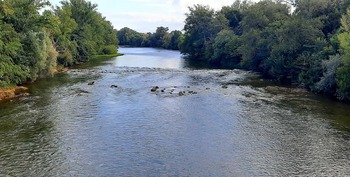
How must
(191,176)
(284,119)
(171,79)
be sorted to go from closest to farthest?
(191,176), (284,119), (171,79)

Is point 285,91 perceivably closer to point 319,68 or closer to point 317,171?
point 319,68

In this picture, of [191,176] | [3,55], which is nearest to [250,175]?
[191,176]

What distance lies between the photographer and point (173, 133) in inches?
1051

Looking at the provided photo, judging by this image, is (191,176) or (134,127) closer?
(191,176)

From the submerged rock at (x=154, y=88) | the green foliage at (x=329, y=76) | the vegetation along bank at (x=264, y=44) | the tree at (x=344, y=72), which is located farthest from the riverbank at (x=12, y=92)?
the tree at (x=344, y=72)

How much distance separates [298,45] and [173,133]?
32.7 metres

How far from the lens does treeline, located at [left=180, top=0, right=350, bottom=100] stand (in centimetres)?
4078

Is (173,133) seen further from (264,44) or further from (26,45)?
(264,44)

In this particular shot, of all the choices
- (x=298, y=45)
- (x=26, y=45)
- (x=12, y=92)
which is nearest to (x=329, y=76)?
(x=298, y=45)

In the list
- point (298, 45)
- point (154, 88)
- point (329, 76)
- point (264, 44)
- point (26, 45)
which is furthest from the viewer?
point (264, 44)

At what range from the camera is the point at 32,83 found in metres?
48.6

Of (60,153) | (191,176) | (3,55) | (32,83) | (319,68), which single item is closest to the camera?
(191,176)

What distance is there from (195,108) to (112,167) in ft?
52.2

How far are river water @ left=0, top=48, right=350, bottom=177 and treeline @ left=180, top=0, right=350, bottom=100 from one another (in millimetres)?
3733
